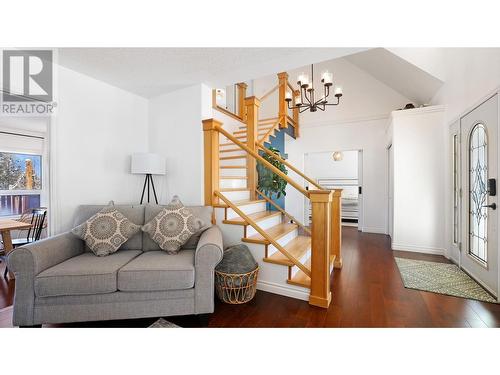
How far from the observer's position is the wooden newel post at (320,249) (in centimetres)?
190

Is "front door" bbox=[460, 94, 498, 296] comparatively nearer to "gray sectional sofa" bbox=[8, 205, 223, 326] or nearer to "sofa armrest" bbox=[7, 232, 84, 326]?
"gray sectional sofa" bbox=[8, 205, 223, 326]

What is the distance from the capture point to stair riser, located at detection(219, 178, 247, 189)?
124 inches

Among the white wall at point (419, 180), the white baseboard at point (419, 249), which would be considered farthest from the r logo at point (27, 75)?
the white baseboard at point (419, 249)

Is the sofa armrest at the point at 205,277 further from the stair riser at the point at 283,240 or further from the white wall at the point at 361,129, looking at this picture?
the white wall at the point at 361,129

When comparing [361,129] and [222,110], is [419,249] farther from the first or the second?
[222,110]

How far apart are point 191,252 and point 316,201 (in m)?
1.22

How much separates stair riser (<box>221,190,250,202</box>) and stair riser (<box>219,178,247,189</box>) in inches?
7.4

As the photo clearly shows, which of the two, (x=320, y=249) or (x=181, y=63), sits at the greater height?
(x=181, y=63)

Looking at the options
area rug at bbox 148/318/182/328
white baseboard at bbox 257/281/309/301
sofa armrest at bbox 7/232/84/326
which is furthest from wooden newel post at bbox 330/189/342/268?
sofa armrest at bbox 7/232/84/326

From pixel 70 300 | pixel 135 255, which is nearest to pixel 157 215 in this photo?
pixel 135 255

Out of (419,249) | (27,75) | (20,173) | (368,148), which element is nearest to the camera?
(27,75)

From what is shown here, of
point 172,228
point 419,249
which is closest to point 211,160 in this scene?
point 172,228

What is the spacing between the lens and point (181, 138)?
286 centimetres

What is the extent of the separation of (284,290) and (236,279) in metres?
0.50
